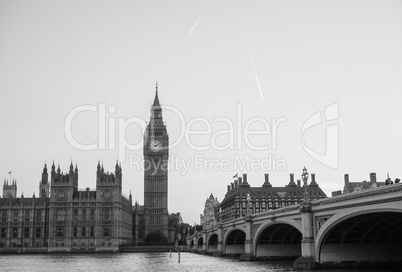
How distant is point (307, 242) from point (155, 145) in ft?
467

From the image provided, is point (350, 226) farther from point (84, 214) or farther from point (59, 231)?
point (59, 231)

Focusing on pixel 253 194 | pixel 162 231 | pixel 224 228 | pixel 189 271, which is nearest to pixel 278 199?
pixel 253 194

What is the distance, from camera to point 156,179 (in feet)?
621

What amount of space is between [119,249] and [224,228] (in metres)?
56.1

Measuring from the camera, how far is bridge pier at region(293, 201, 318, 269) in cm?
5475

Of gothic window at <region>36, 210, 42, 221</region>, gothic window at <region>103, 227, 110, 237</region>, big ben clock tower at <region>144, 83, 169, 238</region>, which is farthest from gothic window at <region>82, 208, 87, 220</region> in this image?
big ben clock tower at <region>144, 83, 169, 238</region>

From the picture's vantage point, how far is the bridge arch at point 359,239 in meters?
51.7

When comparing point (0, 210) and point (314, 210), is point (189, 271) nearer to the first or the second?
point (314, 210)

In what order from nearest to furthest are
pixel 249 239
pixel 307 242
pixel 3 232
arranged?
pixel 307 242
pixel 249 239
pixel 3 232

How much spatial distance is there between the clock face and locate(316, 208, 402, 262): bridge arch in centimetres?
14111

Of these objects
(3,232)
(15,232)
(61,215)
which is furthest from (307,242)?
(3,232)

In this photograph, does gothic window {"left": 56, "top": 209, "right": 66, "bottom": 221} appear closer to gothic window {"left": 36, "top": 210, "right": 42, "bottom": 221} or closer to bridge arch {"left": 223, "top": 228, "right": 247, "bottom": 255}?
gothic window {"left": 36, "top": 210, "right": 42, "bottom": 221}

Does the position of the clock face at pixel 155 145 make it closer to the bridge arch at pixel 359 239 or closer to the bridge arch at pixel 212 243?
the bridge arch at pixel 212 243

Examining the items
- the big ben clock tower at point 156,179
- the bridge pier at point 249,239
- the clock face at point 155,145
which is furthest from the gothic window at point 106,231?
the bridge pier at point 249,239
